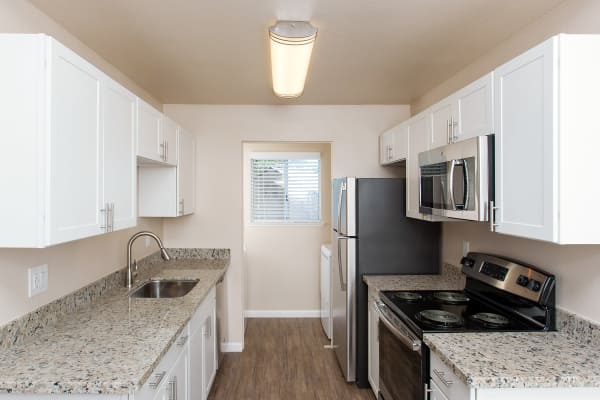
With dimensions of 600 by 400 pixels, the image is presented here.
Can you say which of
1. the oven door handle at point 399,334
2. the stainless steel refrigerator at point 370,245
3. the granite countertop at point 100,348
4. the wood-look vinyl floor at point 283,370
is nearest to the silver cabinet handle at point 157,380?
the granite countertop at point 100,348

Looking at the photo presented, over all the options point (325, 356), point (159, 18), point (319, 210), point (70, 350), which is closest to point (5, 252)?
point (70, 350)

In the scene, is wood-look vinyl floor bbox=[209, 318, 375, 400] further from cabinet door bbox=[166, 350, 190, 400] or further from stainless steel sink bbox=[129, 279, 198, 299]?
cabinet door bbox=[166, 350, 190, 400]

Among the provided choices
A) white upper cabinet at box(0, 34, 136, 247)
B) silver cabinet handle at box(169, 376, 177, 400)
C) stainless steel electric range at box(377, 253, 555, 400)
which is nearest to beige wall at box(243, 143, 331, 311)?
stainless steel electric range at box(377, 253, 555, 400)

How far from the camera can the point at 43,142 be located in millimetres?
1330

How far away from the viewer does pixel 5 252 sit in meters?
1.58

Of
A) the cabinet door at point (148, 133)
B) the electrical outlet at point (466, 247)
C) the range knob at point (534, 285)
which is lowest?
the range knob at point (534, 285)

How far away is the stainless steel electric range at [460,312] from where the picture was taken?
1824mm

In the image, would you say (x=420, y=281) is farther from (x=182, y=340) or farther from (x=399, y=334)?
(x=182, y=340)

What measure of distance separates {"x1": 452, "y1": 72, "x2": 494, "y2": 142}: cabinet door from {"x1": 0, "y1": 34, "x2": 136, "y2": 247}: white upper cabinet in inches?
72.2

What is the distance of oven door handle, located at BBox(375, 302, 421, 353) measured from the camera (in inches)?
71.9

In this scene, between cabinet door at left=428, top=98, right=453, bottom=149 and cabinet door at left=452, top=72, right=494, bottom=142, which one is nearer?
cabinet door at left=452, top=72, right=494, bottom=142

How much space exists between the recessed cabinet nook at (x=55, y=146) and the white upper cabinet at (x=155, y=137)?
13.3 inches

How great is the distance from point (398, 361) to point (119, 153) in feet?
6.19

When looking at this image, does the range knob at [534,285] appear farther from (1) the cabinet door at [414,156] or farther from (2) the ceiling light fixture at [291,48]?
(2) the ceiling light fixture at [291,48]
